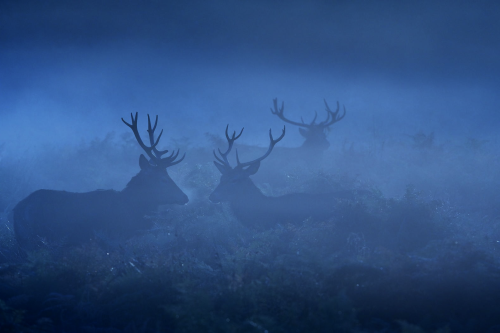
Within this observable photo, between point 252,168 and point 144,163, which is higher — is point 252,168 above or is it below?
above

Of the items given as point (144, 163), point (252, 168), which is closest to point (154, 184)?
point (144, 163)

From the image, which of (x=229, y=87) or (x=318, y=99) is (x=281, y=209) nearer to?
(x=318, y=99)

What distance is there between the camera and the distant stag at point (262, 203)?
10547 millimetres

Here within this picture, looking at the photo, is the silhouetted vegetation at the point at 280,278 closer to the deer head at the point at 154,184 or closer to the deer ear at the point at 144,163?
the deer head at the point at 154,184

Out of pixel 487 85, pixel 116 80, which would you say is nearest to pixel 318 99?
pixel 487 85

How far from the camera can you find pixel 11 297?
5863mm

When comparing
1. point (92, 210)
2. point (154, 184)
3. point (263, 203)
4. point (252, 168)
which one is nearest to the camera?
→ point (92, 210)

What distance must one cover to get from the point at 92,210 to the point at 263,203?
453cm

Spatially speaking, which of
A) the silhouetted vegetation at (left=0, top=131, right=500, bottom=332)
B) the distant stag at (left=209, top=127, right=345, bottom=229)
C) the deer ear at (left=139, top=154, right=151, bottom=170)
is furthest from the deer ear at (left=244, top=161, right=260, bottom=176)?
the deer ear at (left=139, top=154, right=151, bottom=170)

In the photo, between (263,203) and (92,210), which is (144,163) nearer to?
(92,210)

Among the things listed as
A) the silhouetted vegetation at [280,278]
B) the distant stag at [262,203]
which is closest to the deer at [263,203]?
the distant stag at [262,203]

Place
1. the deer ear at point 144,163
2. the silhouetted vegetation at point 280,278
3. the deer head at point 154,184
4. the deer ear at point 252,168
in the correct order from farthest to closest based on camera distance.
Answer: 1. the deer ear at point 252,168
2. the deer ear at point 144,163
3. the deer head at point 154,184
4. the silhouetted vegetation at point 280,278

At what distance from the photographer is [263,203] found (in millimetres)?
11219

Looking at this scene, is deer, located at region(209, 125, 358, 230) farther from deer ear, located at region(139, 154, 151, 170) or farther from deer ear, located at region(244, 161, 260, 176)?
deer ear, located at region(139, 154, 151, 170)
